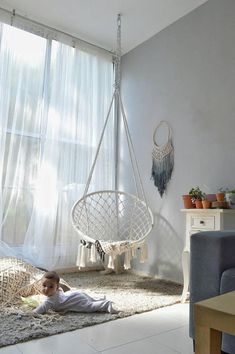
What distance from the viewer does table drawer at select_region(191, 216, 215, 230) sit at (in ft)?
7.10

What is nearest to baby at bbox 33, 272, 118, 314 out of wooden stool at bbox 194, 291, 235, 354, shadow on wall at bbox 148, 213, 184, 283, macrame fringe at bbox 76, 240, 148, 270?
macrame fringe at bbox 76, 240, 148, 270

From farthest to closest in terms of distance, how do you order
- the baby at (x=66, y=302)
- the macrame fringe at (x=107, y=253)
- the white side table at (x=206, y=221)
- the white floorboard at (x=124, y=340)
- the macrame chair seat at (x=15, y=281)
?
1. the macrame fringe at (x=107, y=253)
2. the white side table at (x=206, y=221)
3. the macrame chair seat at (x=15, y=281)
4. the baby at (x=66, y=302)
5. the white floorboard at (x=124, y=340)

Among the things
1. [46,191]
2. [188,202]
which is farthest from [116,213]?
[188,202]

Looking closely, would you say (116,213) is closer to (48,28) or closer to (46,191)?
(46,191)

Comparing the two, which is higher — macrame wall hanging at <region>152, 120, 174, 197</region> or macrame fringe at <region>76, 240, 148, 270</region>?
macrame wall hanging at <region>152, 120, 174, 197</region>

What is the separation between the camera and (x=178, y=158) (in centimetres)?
293

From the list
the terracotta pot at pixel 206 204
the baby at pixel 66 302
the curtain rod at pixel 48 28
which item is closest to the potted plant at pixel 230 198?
the terracotta pot at pixel 206 204

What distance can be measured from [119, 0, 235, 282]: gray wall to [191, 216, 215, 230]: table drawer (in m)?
0.42

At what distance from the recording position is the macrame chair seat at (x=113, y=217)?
307 cm

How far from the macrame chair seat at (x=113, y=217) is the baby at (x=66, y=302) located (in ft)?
3.52

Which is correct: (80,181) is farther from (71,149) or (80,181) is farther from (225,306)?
(225,306)

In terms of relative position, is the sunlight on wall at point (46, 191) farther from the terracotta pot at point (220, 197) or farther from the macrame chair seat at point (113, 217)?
the terracotta pot at point (220, 197)

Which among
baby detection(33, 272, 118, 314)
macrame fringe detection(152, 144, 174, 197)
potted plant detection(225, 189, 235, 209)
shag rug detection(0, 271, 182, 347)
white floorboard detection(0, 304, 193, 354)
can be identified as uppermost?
macrame fringe detection(152, 144, 174, 197)

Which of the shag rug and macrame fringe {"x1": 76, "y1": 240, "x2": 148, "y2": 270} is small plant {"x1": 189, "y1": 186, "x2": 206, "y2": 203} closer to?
macrame fringe {"x1": 76, "y1": 240, "x2": 148, "y2": 270}
